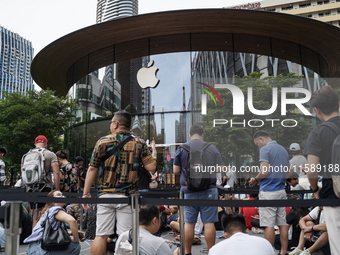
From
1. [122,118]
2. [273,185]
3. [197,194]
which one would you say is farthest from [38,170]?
[273,185]

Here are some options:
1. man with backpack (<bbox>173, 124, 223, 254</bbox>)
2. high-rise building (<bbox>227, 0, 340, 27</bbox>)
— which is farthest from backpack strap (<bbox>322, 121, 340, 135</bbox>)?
high-rise building (<bbox>227, 0, 340, 27</bbox>)

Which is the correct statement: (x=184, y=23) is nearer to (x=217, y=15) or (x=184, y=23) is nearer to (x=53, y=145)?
(x=217, y=15)

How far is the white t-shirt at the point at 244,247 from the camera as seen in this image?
2.72 m

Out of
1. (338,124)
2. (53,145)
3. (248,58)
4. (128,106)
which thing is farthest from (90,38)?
(338,124)

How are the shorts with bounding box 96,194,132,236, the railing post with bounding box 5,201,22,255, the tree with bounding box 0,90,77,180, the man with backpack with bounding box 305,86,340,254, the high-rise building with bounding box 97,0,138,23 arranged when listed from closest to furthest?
the railing post with bounding box 5,201,22,255
the man with backpack with bounding box 305,86,340,254
the shorts with bounding box 96,194,132,236
the tree with bounding box 0,90,77,180
the high-rise building with bounding box 97,0,138,23

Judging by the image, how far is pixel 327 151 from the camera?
3.23m

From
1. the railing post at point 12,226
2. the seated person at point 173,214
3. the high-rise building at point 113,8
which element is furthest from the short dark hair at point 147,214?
the high-rise building at point 113,8

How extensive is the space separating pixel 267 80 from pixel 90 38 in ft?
28.4

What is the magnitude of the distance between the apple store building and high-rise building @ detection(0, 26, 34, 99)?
15961 cm

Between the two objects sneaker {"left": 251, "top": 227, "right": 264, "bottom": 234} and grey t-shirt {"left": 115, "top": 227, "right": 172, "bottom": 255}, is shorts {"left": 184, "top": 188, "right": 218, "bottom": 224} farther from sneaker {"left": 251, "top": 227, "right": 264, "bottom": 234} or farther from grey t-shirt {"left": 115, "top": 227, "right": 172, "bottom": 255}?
sneaker {"left": 251, "top": 227, "right": 264, "bottom": 234}

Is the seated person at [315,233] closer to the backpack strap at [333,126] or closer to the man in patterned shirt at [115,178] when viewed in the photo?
the backpack strap at [333,126]

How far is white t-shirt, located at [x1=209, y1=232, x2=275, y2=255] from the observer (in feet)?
8.93

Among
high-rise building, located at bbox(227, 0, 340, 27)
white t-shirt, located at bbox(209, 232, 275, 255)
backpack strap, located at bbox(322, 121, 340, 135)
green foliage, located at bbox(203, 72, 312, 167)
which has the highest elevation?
high-rise building, located at bbox(227, 0, 340, 27)

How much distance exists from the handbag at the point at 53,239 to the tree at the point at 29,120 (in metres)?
17.4
